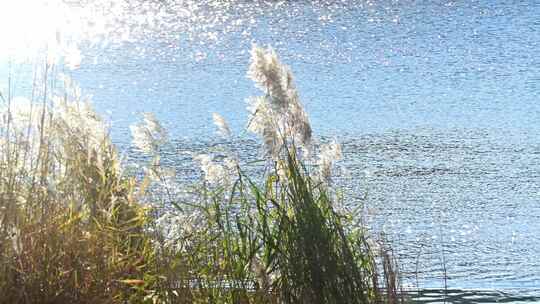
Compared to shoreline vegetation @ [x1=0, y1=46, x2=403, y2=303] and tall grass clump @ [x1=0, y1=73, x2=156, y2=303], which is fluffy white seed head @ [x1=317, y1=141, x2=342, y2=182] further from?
tall grass clump @ [x1=0, y1=73, x2=156, y2=303]

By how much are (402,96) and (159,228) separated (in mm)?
9247

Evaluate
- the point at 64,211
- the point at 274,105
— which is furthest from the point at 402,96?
the point at 64,211

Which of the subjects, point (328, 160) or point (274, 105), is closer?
point (274, 105)

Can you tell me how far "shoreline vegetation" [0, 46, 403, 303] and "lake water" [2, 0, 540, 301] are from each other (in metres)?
0.79

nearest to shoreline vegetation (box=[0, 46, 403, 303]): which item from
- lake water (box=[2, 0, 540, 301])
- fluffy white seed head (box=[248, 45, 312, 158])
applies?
fluffy white seed head (box=[248, 45, 312, 158])

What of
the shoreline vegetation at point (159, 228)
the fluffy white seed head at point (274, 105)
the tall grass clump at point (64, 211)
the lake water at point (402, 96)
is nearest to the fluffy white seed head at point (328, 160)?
the shoreline vegetation at point (159, 228)

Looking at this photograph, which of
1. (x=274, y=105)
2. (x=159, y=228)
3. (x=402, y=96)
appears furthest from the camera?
(x=402, y=96)

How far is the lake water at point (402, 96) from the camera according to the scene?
7426 millimetres

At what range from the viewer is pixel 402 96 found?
13258mm

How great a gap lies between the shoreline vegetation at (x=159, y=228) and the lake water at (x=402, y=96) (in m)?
0.79

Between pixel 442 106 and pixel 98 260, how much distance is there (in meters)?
8.86

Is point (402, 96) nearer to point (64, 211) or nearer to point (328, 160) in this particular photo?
point (328, 160)

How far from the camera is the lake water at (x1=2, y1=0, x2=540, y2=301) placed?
24.4 feet

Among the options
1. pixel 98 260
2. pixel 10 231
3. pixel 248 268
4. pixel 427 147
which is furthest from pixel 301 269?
pixel 427 147
